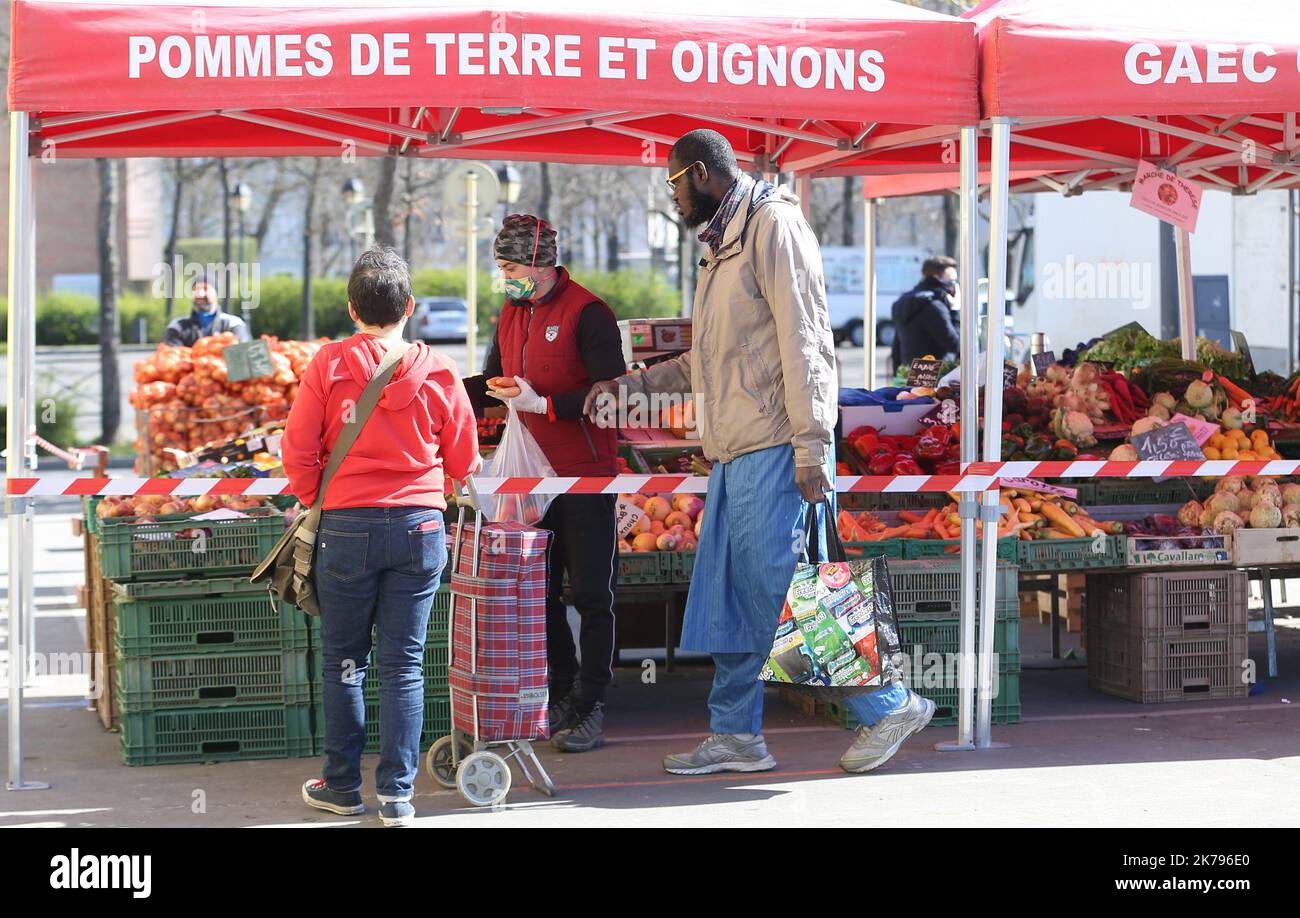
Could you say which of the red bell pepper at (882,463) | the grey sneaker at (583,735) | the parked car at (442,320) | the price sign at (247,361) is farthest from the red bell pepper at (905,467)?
the parked car at (442,320)

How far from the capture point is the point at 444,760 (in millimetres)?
6059

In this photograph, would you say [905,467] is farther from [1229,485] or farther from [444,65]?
[444,65]

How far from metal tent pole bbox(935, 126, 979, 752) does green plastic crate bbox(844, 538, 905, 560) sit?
43cm

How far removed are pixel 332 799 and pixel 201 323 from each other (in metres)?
8.02

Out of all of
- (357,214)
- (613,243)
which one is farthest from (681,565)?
(613,243)

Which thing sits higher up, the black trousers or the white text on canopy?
the white text on canopy

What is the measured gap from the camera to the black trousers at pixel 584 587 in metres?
6.56

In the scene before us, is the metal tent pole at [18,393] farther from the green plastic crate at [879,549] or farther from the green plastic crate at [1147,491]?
the green plastic crate at [1147,491]

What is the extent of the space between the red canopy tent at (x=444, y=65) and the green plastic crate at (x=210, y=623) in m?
0.43

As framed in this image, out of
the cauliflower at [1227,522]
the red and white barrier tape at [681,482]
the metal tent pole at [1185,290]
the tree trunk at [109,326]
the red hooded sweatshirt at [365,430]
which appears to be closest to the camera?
the red hooded sweatshirt at [365,430]

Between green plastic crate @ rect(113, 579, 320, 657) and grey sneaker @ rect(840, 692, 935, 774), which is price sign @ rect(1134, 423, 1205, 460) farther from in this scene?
green plastic crate @ rect(113, 579, 320, 657)

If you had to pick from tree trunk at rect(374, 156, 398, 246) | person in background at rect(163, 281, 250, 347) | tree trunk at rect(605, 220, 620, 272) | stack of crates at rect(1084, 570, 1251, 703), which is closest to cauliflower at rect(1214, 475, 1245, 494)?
stack of crates at rect(1084, 570, 1251, 703)

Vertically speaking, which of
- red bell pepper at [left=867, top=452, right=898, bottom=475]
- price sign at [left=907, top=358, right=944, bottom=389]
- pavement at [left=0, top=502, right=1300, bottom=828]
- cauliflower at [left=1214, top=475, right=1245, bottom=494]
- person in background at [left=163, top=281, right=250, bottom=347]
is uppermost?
person in background at [left=163, top=281, right=250, bottom=347]

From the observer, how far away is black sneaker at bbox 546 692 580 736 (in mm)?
6762
